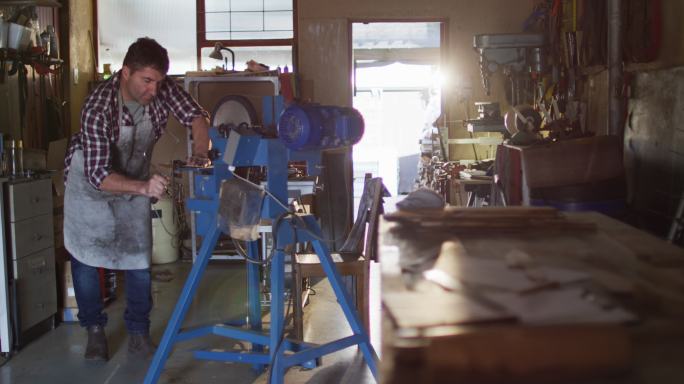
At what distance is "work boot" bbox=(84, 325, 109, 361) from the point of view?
341 cm

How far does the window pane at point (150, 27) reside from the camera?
6.24 m

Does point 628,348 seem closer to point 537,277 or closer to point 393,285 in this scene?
point 537,277

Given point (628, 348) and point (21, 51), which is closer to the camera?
point (628, 348)

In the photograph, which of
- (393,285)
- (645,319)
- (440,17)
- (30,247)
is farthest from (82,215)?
(440,17)

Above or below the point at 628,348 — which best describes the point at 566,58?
above

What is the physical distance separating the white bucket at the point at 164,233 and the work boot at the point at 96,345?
2.15 meters

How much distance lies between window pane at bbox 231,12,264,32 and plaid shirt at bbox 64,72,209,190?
2913mm

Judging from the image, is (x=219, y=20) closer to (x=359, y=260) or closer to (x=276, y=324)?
(x=359, y=260)

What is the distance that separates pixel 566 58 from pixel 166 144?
330 cm

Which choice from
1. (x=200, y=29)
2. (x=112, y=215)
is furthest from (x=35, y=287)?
(x=200, y=29)

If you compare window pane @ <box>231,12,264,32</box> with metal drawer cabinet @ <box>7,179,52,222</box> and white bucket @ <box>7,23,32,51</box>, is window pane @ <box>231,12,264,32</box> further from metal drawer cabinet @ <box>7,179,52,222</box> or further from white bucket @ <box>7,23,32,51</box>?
metal drawer cabinet @ <box>7,179,52,222</box>

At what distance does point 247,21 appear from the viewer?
6.23 meters

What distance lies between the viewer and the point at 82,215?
336cm

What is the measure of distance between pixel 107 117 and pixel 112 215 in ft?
1.60
